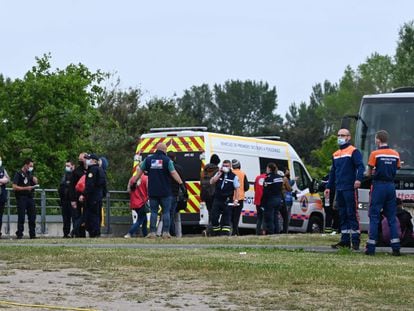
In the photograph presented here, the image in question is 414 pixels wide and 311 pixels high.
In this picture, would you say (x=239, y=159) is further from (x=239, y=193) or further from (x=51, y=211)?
(x=51, y=211)

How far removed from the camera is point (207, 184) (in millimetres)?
27562

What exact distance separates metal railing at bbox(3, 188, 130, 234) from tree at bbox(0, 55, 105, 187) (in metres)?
12.2

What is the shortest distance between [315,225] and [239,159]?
4.42 m

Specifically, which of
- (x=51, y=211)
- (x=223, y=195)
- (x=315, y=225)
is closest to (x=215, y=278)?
(x=223, y=195)

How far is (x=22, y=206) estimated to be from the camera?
27.4m

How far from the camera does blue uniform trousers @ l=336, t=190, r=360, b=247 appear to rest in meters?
18.5

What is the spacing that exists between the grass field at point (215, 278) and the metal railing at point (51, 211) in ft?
50.4

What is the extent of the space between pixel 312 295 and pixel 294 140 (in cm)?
10261

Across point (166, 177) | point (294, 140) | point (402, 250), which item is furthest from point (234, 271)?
point (294, 140)

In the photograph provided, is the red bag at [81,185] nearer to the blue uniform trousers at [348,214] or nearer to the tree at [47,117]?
the blue uniform trousers at [348,214]

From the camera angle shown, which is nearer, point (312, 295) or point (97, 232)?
point (312, 295)

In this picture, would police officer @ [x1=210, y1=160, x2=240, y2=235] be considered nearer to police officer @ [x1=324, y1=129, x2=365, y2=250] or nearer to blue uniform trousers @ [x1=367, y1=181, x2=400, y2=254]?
police officer @ [x1=324, y1=129, x2=365, y2=250]

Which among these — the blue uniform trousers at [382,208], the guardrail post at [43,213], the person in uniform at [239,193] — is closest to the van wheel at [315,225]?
the person in uniform at [239,193]

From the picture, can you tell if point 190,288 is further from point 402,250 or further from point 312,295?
point 402,250
